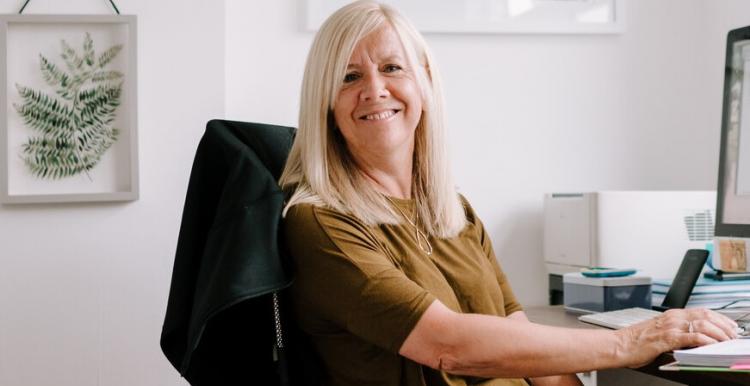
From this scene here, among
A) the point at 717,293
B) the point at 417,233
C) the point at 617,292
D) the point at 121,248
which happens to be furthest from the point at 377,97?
the point at 121,248

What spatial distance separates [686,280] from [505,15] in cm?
122

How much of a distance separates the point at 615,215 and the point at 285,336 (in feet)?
4.51

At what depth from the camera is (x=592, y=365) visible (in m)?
1.29

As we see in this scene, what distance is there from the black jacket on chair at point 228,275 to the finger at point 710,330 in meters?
0.65

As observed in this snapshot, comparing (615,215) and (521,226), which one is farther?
(521,226)

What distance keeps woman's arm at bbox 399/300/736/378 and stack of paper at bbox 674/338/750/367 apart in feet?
0.19

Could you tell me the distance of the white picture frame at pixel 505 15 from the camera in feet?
8.81

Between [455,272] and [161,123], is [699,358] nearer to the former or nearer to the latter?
[455,272]

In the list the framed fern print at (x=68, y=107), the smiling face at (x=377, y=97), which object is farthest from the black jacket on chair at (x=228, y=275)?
the framed fern print at (x=68, y=107)

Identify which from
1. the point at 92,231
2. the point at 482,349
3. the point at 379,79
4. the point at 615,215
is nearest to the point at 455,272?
the point at 482,349

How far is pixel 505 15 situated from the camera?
276 cm

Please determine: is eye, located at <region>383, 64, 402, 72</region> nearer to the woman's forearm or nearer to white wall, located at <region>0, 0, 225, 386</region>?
the woman's forearm

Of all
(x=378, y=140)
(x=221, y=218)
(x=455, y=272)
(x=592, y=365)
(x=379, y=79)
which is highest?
(x=379, y=79)

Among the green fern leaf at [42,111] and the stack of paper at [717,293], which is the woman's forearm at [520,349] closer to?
the stack of paper at [717,293]
